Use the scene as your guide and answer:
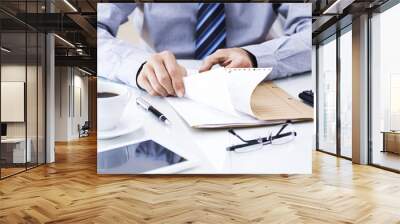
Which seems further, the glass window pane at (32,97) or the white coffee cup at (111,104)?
the glass window pane at (32,97)

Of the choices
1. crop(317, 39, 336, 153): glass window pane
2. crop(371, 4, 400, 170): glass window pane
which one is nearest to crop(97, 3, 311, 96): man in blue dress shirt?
crop(371, 4, 400, 170): glass window pane

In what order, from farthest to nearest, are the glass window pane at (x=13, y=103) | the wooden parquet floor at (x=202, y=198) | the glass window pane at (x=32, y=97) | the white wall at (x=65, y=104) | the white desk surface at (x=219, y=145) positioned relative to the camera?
the white wall at (x=65, y=104), the glass window pane at (x=32, y=97), the glass window pane at (x=13, y=103), the white desk surface at (x=219, y=145), the wooden parquet floor at (x=202, y=198)

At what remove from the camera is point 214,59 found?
619cm

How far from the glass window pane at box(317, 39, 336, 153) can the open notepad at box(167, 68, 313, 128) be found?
4254 mm

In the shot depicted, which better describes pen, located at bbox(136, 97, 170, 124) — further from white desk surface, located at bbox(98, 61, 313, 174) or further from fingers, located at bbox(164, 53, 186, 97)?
fingers, located at bbox(164, 53, 186, 97)

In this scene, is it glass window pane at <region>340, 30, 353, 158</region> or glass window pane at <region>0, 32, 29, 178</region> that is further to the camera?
glass window pane at <region>340, 30, 353, 158</region>

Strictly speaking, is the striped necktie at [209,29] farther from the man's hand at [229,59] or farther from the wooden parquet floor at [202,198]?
the wooden parquet floor at [202,198]

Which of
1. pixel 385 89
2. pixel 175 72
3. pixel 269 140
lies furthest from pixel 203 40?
pixel 385 89

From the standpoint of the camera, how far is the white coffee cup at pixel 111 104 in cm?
624

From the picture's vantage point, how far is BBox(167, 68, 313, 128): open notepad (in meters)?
6.05

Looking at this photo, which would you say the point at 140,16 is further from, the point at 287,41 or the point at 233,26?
the point at 287,41

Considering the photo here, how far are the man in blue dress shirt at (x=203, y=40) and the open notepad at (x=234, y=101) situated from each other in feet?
0.56

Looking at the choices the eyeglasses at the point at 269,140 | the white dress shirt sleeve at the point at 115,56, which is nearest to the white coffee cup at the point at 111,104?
the white dress shirt sleeve at the point at 115,56

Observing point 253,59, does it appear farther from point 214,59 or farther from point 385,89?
point 385,89
